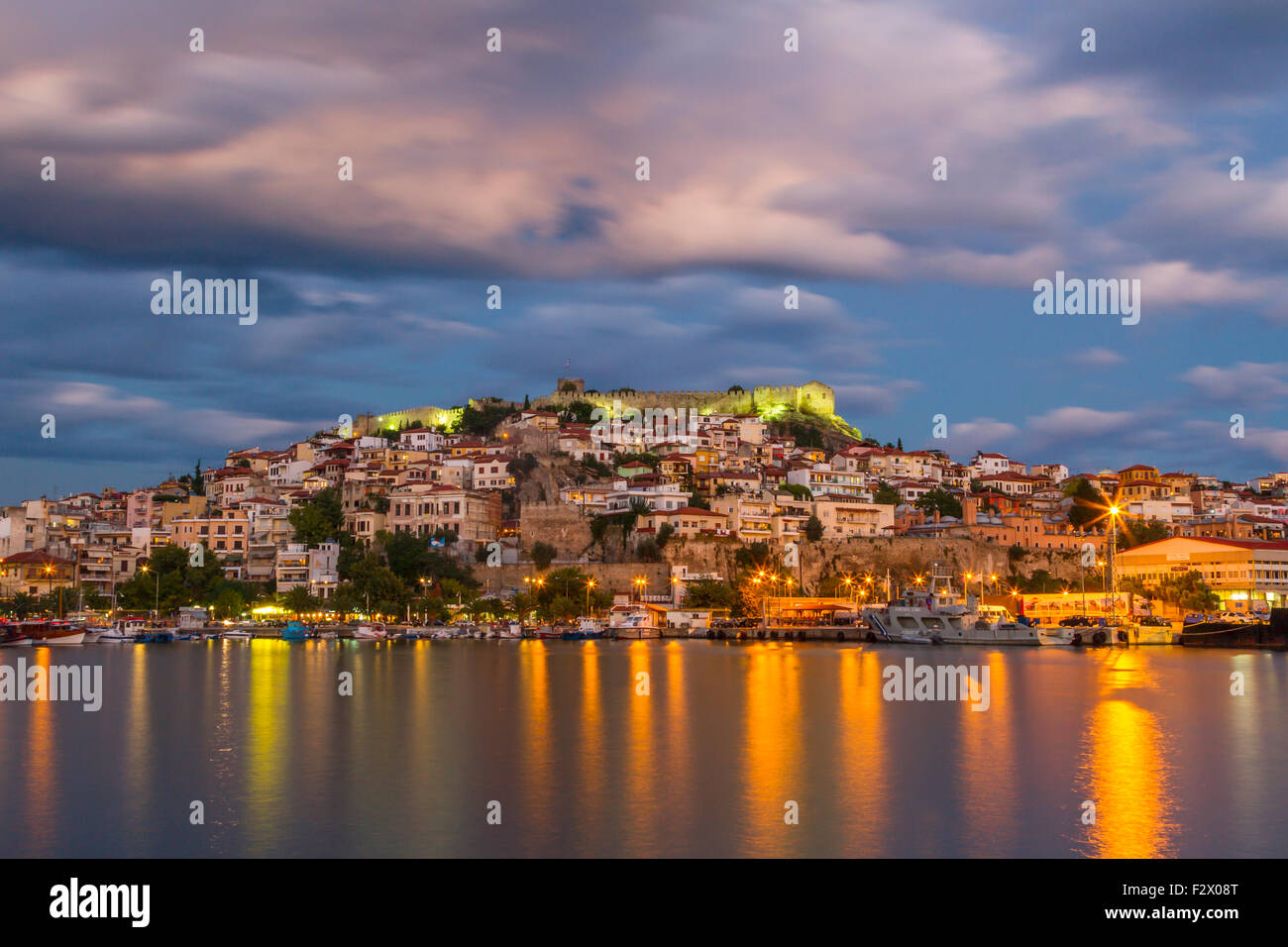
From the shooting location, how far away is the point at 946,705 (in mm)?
25609

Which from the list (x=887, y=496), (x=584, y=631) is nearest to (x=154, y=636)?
(x=584, y=631)

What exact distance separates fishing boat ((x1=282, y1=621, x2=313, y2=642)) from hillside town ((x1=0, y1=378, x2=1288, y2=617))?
327cm

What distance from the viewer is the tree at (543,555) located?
63.2 meters

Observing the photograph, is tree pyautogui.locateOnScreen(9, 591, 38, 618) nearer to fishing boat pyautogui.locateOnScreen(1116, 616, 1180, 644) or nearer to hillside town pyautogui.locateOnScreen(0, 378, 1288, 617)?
hillside town pyautogui.locateOnScreen(0, 378, 1288, 617)

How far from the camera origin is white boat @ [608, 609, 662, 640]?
190 feet

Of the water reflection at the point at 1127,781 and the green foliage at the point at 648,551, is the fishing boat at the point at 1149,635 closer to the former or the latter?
the green foliage at the point at 648,551

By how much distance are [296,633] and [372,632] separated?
11.2 feet

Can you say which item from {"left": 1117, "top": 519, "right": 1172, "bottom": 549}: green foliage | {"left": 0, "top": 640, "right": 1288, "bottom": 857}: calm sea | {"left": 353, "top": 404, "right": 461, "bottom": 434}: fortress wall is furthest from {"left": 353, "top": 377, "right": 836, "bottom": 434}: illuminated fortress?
{"left": 0, "top": 640, "right": 1288, "bottom": 857}: calm sea

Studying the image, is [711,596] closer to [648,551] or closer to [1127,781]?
[648,551]

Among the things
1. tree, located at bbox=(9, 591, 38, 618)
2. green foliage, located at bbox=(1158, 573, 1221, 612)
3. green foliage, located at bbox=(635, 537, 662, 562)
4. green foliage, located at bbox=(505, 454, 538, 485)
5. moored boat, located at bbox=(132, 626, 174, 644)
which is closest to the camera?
moored boat, located at bbox=(132, 626, 174, 644)

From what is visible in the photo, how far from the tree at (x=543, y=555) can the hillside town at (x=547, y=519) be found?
79 mm

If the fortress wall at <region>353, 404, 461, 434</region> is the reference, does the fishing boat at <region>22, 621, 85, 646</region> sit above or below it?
below
